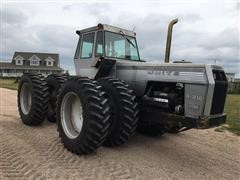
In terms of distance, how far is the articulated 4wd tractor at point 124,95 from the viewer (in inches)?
198

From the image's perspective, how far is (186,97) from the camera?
510 centimetres

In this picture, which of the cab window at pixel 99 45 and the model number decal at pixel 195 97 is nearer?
the model number decal at pixel 195 97

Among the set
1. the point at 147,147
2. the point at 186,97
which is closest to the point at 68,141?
the point at 147,147

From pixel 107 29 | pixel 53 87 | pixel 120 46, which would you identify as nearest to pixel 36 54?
pixel 53 87

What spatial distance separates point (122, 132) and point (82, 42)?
2.80 meters

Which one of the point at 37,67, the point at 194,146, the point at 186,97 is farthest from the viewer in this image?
the point at 37,67

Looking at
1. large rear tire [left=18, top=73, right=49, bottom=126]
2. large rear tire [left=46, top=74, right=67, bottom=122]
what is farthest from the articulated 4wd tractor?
large rear tire [left=18, top=73, right=49, bottom=126]

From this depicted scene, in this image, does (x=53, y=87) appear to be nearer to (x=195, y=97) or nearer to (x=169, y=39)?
(x=169, y=39)

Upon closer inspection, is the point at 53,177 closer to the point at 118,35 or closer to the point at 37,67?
the point at 118,35

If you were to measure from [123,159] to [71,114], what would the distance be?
5.26 feet

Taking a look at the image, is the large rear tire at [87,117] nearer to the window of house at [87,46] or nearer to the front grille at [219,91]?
the window of house at [87,46]

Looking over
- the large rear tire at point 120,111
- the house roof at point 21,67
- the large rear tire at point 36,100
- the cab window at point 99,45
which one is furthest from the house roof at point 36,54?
the large rear tire at point 120,111

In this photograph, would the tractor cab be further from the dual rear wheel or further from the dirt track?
the dirt track

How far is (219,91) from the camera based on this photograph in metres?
5.12
